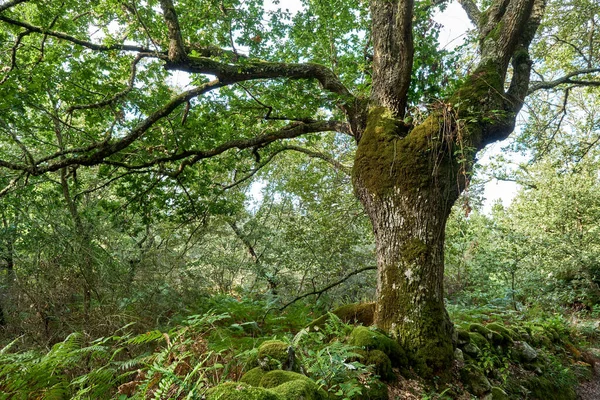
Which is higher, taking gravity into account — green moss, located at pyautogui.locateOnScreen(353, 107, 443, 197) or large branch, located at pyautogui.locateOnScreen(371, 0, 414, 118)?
large branch, located at pyautogui.locateOnScreen(371, 0, 414, 118)

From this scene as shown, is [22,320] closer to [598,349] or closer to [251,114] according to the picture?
[251,114]

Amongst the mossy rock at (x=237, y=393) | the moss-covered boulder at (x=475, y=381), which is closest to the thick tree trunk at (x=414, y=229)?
the moss-covered boulder at (x=475, y=381)

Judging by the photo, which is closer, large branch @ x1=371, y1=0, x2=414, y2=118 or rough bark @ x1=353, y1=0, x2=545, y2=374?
rough bark @ x1=353, y1=0, x2=545, y2=374

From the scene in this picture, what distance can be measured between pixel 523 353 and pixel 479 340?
3.21 ft

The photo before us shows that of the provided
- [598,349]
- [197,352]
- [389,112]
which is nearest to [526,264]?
[598,349]

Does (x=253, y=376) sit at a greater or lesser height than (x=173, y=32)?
lesser

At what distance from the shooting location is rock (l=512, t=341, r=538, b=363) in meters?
4.58

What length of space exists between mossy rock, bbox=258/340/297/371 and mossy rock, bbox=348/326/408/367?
878 millimetres

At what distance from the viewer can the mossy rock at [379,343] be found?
3.20 metres

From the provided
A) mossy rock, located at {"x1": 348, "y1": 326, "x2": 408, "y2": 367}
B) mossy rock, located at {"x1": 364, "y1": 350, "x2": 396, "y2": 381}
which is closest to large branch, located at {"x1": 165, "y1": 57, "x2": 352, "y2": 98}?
mossy rock, located at {"x1": 348, "y1": 326, "x2": 408, "y2": 367}

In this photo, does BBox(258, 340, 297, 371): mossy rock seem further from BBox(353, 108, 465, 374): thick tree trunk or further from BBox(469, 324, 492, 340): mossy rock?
BBox(469, 324, 492, 340): mossy rock

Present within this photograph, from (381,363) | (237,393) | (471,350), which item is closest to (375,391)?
(381,363)

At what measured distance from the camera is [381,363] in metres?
3.03

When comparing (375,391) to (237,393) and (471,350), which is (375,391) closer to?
(237,393)
